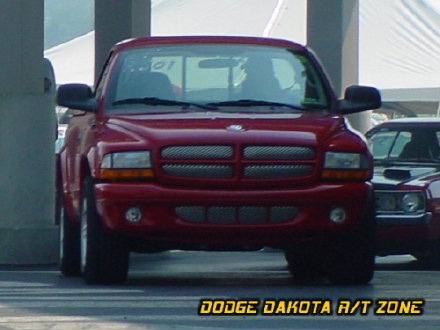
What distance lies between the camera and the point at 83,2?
145500 mm

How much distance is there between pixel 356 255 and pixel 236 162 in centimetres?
125

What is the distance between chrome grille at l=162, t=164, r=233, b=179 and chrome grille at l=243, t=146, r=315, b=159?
182mm

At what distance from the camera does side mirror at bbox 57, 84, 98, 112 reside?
11.6 m

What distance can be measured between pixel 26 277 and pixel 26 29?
3294mm

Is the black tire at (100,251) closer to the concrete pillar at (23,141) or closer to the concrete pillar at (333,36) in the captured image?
the concrete pillar at (23,141)

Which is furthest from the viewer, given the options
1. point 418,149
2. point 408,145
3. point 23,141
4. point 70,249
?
point 408,145

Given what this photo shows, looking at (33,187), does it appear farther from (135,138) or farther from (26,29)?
(135,138)

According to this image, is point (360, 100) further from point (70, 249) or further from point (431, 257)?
point (431, 257)

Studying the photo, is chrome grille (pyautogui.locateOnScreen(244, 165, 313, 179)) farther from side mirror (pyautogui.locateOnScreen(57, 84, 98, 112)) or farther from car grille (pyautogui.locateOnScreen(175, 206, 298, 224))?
side mirror (pyautogui.locateOnScreen(57, 84, 98, 112))

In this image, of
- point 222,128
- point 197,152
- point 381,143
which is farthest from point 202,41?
point 381,143

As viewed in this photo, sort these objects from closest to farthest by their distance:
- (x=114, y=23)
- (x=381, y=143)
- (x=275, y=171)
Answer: (x=275, y=171) → (x=381, y=143) → (x=114, y=23)

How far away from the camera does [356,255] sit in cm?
1109

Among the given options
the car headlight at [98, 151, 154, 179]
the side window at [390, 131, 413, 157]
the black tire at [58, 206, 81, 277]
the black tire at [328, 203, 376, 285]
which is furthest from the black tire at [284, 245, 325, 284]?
the side window at [390, 131, 413, 157]

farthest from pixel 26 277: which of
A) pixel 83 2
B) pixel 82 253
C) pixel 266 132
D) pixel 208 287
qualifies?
pixel 83 2
